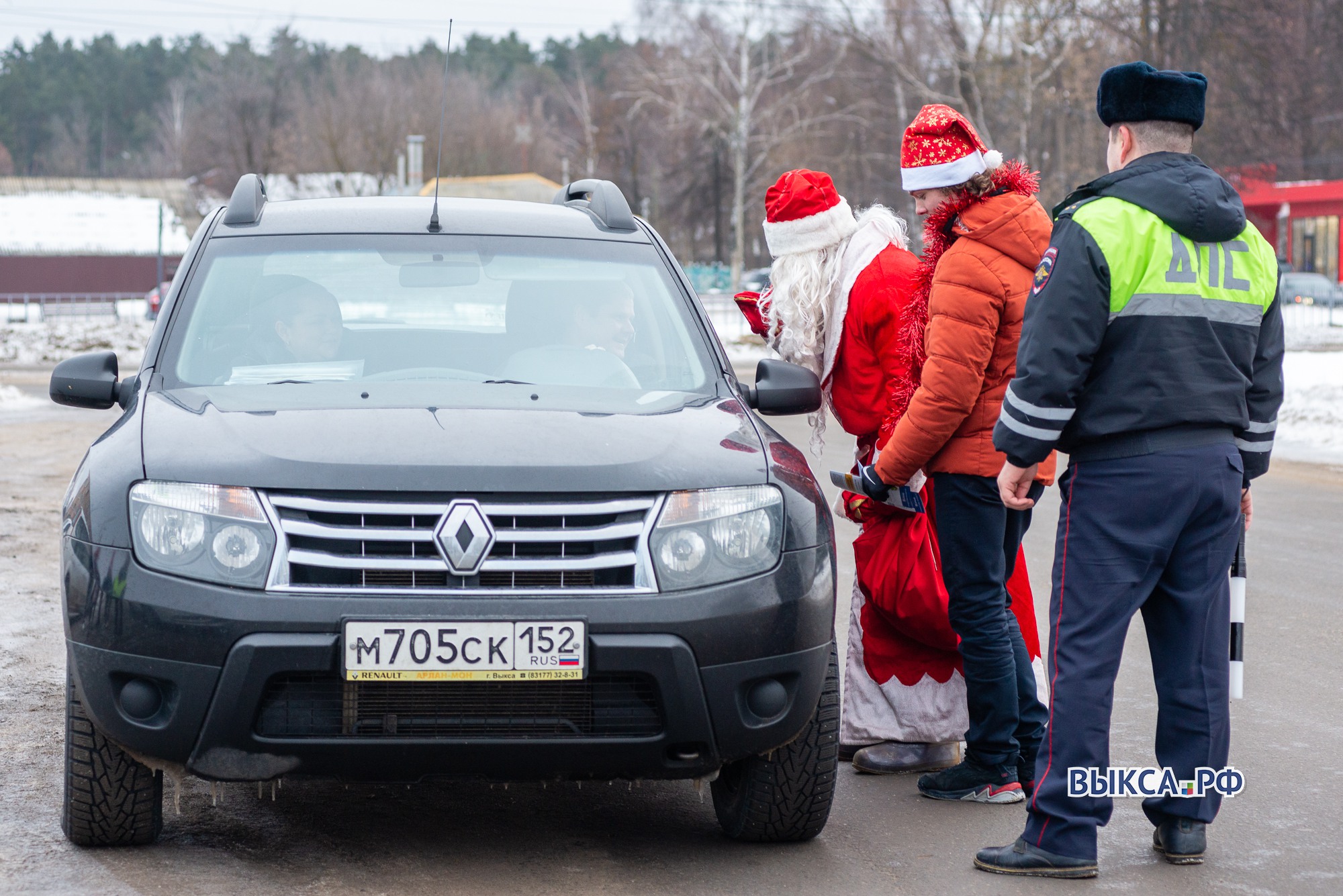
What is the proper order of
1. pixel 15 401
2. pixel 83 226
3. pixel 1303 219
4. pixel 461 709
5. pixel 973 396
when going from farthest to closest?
pixel 83 226, pixel 1303 219, pixel 15 401, pixel 973 396, pixel 461 709

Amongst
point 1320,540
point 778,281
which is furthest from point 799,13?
point 778,281

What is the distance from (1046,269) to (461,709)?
1615 mm

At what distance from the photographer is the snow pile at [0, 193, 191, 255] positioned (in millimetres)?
65000

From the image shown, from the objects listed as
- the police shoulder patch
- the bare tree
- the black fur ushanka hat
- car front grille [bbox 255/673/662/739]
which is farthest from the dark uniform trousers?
the bare tree

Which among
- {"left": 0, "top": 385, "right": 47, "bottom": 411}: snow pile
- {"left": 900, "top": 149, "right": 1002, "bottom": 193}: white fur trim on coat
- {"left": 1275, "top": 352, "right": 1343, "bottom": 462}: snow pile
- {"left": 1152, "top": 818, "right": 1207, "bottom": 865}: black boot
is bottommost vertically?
{"left": 0, "top": 385, "right": 47, "bottom": 411}: snow pile

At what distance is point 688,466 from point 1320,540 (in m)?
6.69

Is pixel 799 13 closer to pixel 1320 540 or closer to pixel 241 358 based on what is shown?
pixel 1320 540

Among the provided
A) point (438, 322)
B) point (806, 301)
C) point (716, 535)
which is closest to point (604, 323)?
point (438, 322)

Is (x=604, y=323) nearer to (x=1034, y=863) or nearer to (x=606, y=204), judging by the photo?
(x=606, y=204)

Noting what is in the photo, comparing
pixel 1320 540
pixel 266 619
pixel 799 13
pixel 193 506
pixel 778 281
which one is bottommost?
pixel 1320 540

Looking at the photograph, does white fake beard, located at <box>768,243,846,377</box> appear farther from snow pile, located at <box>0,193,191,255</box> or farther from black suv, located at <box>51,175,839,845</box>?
snow pile, located at <box>0,193,191,255</box>

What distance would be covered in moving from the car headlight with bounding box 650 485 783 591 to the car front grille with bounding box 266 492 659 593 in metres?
0.07

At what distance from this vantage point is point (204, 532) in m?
3.22

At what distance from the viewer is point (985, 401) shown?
4.10 metres
